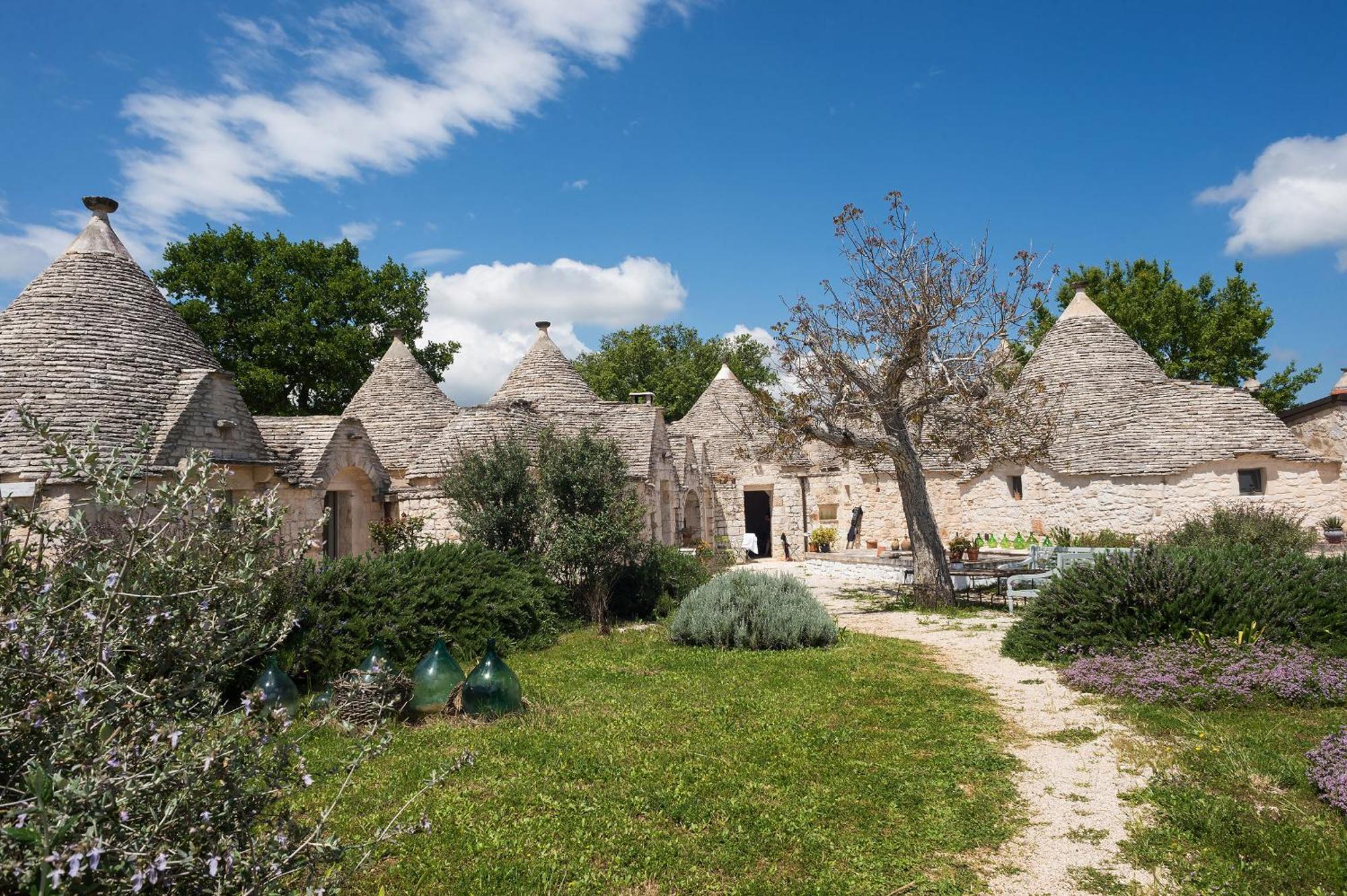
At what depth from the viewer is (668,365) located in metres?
46.3

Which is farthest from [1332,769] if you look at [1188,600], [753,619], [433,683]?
[433,683]

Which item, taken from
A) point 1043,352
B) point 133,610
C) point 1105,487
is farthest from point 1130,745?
point 1043,352

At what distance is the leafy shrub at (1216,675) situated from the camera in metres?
6.89

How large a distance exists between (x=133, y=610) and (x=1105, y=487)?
72.6 feet

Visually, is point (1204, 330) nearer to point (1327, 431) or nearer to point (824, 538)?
point (1327, 431)

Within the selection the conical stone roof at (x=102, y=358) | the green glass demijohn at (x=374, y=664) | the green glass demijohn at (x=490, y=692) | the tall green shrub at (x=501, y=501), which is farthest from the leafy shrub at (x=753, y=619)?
the conical stone roof at (x=102, y=358)

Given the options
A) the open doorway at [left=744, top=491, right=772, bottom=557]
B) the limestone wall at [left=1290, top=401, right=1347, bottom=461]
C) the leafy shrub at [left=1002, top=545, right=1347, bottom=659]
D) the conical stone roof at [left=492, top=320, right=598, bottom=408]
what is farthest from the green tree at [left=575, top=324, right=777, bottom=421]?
the leafy shrub at [left=1002, top=545, right=1347, bottom=659]

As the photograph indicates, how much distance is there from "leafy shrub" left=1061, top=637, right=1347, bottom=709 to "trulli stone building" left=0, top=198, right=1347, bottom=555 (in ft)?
23.0

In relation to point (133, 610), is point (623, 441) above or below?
above

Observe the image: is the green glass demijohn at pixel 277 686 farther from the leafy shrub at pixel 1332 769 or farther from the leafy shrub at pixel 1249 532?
the leafy shrub at pixel 1249 532

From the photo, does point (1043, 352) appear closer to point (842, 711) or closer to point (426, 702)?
point (842, 711)

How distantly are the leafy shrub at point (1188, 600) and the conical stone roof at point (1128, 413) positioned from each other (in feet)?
27.3

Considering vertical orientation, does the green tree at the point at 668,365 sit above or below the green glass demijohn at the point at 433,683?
above

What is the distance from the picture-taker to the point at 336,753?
20.3ft
